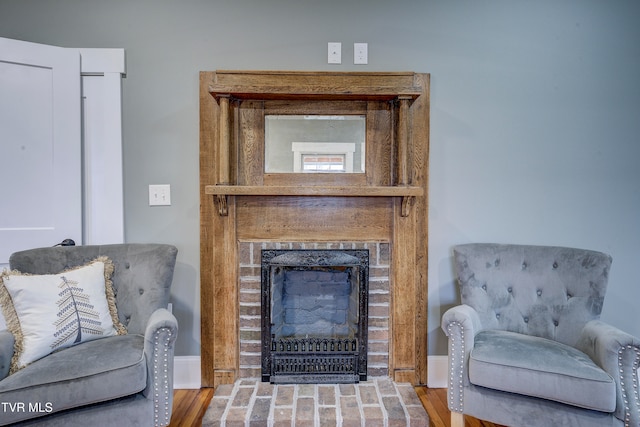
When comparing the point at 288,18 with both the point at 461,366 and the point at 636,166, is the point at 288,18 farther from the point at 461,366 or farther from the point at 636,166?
the point at 636,166

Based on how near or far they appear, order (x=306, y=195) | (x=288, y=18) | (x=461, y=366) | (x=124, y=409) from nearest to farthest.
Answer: (x=124, y=409) < (x=461, y=366) < (x=306, y=195) < (x=288, y=18)

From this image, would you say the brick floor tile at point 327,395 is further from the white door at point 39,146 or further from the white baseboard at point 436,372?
the white door at point 39,146

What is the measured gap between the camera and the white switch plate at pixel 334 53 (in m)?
2.10

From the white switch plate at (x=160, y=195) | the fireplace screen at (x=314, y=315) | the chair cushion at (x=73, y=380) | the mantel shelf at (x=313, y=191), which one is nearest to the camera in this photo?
the chair cushion at (x=73, y=380)

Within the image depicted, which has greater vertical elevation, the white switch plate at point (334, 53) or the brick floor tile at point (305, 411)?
the white switch plate at point (334, 53)

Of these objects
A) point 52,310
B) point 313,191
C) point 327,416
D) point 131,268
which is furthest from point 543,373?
point 52,310

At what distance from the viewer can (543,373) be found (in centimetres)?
146

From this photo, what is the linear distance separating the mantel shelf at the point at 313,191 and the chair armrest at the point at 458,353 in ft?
2.35

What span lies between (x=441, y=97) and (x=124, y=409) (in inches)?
92.6

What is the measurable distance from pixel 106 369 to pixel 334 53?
80.5 inches

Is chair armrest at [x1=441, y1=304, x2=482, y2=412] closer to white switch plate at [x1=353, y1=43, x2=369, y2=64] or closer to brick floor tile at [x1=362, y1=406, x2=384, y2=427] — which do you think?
brick floor tile at [x1=362, y1=406, x2=384, y2=427]

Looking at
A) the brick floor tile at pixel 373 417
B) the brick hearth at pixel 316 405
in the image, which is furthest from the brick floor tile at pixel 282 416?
the brick floor tile at pixel 373 417

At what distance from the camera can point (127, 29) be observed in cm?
210

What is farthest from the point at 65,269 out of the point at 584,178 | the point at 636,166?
the point at 636,166
